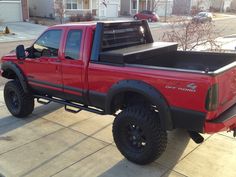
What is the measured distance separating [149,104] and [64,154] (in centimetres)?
158

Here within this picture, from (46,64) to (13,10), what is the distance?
30232mm

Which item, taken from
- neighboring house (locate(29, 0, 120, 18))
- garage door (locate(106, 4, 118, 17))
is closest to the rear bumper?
neighboring house (locate(29, 0, 120, 18))

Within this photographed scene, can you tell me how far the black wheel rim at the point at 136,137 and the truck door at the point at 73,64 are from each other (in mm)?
1134

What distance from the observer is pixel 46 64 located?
5723 millimetres

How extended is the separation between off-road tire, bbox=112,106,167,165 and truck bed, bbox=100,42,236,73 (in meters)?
0.75

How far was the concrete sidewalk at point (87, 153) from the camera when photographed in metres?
4.45

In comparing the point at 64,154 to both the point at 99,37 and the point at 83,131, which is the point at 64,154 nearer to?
the point at 83,131

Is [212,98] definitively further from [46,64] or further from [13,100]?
[13,100]

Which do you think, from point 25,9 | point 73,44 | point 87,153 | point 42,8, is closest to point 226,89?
point 87,153

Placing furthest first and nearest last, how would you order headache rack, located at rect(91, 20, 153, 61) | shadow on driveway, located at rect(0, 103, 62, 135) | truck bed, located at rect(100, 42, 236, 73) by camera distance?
shadow on driveway, located at rect(0, 103, 62, 135) < headache rack, located at rect(91, 20, 153, 61) < truck bed, located at rect(100, 42, 236, 73)

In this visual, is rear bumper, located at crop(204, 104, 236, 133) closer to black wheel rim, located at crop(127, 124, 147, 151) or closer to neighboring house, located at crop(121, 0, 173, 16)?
black wheel rim, located at crop(127, 124, 147, 151)

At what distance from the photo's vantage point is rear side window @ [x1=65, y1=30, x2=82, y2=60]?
16.9 feet

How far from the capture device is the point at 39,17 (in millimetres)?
39031

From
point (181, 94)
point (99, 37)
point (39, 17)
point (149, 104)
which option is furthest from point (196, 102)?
point (39, 17)
